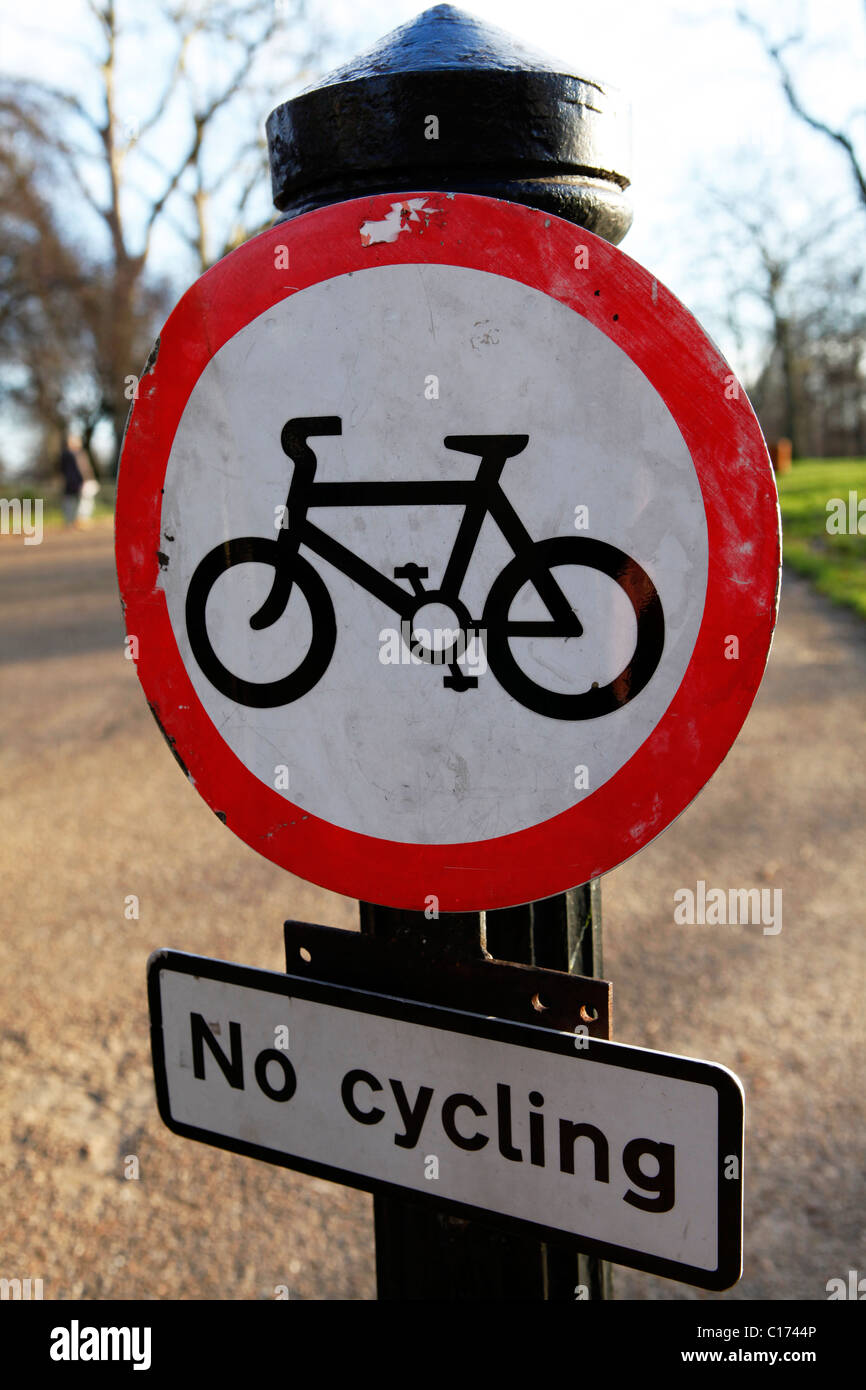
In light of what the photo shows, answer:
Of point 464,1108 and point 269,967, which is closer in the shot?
point 464,1108

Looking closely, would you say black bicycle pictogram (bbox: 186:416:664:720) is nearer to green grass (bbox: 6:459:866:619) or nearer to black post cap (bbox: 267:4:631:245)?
black post cap (bbox: 267:4:631:245)

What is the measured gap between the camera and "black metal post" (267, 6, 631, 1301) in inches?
43.9

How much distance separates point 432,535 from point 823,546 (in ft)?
41.9

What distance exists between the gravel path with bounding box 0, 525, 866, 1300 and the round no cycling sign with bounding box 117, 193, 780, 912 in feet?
5.46

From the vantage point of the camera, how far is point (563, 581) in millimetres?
1031

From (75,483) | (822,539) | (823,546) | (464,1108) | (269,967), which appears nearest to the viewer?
(464,1108)

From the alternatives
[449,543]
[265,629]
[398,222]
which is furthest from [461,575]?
[398,222]

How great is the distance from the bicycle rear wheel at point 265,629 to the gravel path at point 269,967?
174 cm

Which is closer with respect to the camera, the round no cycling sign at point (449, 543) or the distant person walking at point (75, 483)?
the round no cycling sign at point (449, 543)

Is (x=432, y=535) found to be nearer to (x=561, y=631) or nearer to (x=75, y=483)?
(x=561, y=631)

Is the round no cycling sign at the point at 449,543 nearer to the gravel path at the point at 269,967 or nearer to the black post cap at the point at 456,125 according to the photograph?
the black post cap at the point at 456,125

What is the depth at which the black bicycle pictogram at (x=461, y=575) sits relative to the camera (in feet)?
3.37

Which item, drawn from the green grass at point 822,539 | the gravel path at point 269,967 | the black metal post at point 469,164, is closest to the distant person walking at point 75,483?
the green grass at point 822,539

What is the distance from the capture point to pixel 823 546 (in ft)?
42.1
